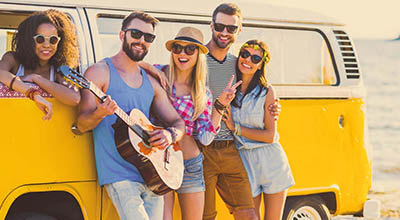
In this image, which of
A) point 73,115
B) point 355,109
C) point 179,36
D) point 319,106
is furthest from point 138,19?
point 355,109

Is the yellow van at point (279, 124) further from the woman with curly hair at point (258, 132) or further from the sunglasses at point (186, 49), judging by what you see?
the sunglasses at point (186, 49)

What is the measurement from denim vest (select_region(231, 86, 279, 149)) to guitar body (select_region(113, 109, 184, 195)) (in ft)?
2.84

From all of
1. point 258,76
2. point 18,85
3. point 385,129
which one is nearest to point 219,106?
point 258,76

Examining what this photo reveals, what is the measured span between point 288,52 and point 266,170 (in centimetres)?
138

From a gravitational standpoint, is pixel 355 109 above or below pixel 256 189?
above

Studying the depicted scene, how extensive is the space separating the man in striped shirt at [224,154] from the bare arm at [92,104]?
1.06 meters

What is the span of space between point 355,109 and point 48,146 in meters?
3.24

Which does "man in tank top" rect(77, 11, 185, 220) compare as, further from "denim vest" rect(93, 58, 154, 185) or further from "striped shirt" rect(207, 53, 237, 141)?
"striped shirt" rect(207, 53, 237, 141)

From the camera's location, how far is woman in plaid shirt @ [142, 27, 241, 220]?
579 centimetres

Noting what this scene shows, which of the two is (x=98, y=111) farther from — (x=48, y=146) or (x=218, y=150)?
(x=218, y=150)

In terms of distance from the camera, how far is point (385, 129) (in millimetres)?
28516

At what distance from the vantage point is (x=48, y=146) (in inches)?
215

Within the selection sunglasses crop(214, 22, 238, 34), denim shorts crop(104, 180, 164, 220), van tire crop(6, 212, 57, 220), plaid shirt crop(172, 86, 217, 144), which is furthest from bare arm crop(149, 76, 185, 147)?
van tire crop(6, 212, 57, 220)

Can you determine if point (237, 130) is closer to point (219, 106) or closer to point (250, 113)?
point (250, 113)
